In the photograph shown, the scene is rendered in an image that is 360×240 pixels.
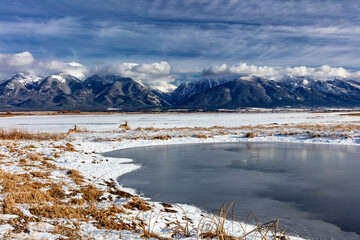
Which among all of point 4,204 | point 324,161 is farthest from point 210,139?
point 4,204

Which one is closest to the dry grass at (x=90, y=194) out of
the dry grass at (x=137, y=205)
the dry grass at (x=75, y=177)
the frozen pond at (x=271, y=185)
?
the dry grass at (x=137, y=205)

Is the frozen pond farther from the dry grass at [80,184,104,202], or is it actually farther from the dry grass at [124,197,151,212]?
the dry grass at [80,184,104,202]

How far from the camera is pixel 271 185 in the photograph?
1134cm

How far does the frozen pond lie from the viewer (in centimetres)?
785

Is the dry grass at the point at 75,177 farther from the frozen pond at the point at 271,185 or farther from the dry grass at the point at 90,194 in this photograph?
the frozen pond at the point at 271,185

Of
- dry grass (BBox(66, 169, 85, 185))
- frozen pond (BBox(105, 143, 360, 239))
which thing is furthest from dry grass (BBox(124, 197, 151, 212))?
dry grass (BBox(66, 169, 85, 185))

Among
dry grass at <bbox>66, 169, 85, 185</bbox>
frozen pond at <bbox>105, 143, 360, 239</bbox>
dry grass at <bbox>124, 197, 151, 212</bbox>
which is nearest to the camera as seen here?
frozen pond at <bbox>105, 143, 360, 239</bbox>

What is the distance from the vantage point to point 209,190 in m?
10.7

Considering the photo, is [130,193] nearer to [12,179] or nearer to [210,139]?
[12,179]

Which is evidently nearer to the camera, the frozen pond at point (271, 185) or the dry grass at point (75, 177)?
the frozen pond at point (271, 185)

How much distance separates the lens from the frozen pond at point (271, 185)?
7848 millimetres

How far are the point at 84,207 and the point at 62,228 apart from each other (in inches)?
67.8

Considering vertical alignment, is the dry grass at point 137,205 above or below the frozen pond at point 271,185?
above

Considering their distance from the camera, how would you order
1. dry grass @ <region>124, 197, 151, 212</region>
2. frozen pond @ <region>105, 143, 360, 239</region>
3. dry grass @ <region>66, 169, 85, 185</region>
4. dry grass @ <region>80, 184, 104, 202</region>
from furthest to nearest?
1. dry grass @ <region>66, 169, 85, 185</region>
2. dry grass @ <region>80, 184, 104, 202</region>
3. dry grass @ <region>124, 197, 151, 212</region>
4. frozen pond @ <region>105, 143, 360, 239</region>
